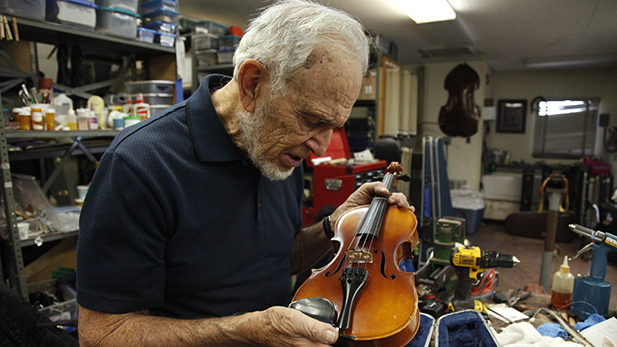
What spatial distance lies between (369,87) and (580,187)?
164 inches

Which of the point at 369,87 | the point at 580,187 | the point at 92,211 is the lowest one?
the point at 580,187

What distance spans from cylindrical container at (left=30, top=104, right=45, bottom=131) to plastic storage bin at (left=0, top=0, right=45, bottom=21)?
445 mm

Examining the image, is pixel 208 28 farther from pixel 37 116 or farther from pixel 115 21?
pixel 37 116

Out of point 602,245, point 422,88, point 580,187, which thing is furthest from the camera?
A: point 422,88

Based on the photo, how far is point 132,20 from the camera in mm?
2271

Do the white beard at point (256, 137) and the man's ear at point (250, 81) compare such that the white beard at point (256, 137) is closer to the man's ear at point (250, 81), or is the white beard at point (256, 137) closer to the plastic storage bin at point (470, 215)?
the man's ear at point (250, 81)

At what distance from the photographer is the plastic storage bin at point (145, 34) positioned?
7.85 ft

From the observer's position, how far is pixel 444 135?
21.1ft

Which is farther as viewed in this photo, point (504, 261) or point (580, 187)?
point (580, 187)

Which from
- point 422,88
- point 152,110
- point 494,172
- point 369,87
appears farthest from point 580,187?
point 152,110

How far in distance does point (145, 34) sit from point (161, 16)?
191 millimetres

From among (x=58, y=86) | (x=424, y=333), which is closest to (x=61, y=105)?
(x=58, y=86)

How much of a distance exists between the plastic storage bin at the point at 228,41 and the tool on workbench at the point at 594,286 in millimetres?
3301

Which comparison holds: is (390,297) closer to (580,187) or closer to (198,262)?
(198,262)
